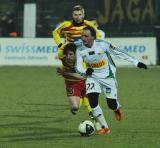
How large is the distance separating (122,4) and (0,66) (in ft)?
25.1

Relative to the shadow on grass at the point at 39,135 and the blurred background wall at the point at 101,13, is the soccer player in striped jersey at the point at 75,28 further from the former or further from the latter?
the blurred background wall at the point at 101,13

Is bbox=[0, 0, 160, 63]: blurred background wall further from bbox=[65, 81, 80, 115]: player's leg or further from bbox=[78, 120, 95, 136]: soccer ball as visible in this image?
bbox=[78, 120, 95, 136]: soccer ball

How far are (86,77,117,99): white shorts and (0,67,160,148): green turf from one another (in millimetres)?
676

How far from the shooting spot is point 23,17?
35531 mm

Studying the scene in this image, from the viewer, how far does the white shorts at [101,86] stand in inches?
500

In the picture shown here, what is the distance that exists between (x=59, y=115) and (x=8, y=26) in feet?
64.8

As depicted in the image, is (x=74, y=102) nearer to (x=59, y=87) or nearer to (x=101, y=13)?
(x=59, y=87)

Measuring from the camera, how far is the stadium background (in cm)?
1231

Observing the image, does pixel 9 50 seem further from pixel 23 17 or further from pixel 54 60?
pixel 23 17

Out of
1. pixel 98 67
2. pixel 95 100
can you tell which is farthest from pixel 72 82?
pixel 95 100

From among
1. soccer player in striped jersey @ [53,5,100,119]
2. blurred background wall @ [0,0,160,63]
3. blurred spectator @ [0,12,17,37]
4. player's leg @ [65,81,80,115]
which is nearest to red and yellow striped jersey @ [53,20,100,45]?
soccer player in striped jersey @ [53,5,100,119]

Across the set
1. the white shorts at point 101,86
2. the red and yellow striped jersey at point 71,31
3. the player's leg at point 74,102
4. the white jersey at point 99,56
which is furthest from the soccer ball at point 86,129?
the red and yellow striped jersey at point 71,31

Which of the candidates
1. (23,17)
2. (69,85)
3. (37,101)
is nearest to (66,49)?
(69,85)

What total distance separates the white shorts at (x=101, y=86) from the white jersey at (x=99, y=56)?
8 centimetres
